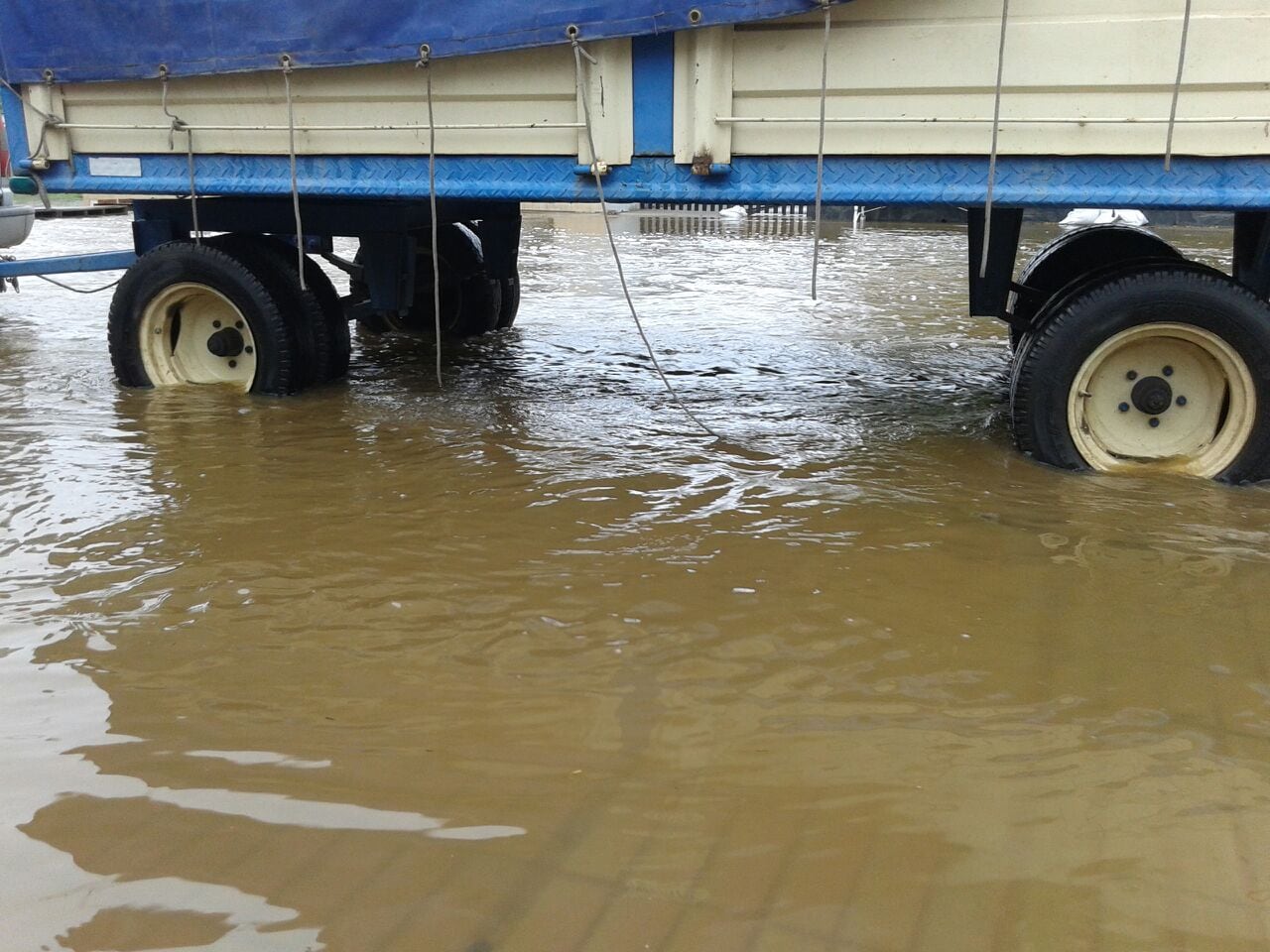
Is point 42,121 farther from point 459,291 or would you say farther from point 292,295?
point 459,291

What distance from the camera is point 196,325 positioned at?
6.53 m

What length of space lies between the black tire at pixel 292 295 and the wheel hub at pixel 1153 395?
14.4 feet

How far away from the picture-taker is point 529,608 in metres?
3.46

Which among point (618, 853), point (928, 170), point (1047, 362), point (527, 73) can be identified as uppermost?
point (527, 73)

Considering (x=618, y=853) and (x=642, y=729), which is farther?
(x=642, y=729)

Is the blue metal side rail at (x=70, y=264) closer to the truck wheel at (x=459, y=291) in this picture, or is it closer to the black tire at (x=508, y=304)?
the truck wheel at (x=459, y=291)

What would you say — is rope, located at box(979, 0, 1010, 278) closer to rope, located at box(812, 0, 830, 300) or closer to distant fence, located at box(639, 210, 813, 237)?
rope, located at box(812, 0, 830, 300)

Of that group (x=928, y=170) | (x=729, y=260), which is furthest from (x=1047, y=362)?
(x=729, y=260)

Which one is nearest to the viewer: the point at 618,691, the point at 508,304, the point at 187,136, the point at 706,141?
the point at 618,691

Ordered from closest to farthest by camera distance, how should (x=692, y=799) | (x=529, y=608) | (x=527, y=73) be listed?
1. (x=692, y=799)
2. (x=529, y=608)
3. (x=527, y=73)

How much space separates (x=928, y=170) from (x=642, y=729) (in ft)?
9.96

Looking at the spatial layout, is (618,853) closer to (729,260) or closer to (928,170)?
(928,170)

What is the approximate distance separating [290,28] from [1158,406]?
447 cm

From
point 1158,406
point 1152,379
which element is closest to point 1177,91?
point 1152,379
